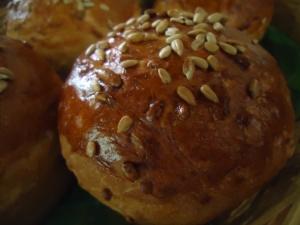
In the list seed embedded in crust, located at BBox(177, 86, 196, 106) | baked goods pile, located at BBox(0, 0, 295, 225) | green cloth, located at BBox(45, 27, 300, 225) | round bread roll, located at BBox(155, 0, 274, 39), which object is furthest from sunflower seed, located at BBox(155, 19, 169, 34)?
green cloth, located at BBox(45, 27, 300, 225)

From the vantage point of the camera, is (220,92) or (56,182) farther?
(56,182)

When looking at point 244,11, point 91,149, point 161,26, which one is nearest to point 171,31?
point 161,26

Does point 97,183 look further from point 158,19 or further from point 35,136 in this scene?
point 158,19

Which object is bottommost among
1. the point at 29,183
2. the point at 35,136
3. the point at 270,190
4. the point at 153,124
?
the point at 270,190

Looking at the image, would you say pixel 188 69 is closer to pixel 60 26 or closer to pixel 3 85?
pixel 3 85

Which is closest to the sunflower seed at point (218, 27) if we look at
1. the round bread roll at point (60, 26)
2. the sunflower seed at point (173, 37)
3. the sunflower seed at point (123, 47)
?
the sunflower seed at point (173, 37)

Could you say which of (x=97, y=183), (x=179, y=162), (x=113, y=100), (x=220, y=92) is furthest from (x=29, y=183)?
(x=220, y=92)
